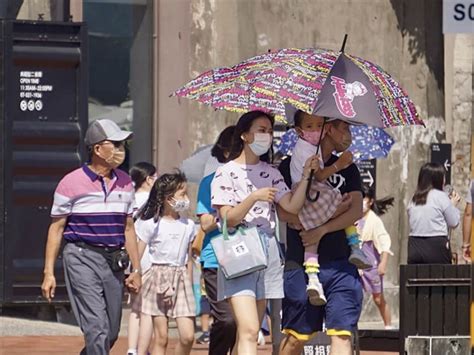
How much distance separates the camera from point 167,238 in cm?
1213

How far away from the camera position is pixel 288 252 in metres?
9.96

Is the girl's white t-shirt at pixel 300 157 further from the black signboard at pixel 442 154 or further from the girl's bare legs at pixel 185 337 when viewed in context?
the black signboard at pixel 442 154

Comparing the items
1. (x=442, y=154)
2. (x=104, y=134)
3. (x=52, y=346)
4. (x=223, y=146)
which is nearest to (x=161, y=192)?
(x=223, y=146)

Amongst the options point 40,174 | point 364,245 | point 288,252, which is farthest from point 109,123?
point 364,245

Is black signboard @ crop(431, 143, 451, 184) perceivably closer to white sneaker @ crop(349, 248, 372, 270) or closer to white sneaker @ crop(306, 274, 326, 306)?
white sneaker @ crop(349, 248, 372, 270)

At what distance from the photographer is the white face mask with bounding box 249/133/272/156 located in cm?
986

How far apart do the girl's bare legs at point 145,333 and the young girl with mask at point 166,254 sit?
0.35ft

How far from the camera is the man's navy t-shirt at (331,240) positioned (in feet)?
32.0

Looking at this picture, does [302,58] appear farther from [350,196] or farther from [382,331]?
[382,331]

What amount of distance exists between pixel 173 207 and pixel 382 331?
316 centimetres

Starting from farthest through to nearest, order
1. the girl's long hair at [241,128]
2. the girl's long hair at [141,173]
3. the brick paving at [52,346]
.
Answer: the brick paving at [52,346] < the girl's long hair at [141,173] < the girl's long hair at [241,128]

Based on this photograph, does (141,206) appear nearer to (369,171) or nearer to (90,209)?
(90,209)

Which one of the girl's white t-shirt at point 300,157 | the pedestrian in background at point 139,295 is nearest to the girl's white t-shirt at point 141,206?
the pedestrian in background at point 139,295

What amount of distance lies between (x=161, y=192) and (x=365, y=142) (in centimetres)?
172
